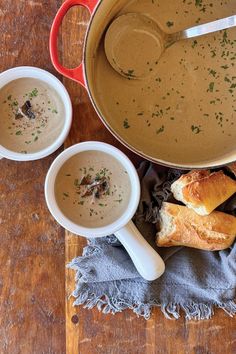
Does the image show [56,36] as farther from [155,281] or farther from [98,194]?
[155,281]

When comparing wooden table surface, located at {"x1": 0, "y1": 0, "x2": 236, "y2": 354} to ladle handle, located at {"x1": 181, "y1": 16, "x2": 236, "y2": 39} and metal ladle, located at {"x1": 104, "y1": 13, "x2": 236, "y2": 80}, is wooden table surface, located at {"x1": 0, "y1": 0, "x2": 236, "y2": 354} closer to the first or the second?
metal ladle, located at {"x1": 104, "y1": 13, "x2": 236, "y2": 80}

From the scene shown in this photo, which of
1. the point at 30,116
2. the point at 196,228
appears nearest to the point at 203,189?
the point at 196,228

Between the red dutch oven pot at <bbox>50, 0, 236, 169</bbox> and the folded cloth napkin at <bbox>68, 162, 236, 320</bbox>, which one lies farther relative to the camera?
the folded cloth napkin at <bbox>68, 162, 236, 320</bbox>

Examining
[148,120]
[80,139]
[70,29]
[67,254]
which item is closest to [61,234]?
[67,254]

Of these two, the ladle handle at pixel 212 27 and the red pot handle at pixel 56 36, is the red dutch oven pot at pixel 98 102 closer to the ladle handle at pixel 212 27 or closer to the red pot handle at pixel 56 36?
the red pot handle at pixel 56 36

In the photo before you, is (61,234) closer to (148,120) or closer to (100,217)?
(100,217)

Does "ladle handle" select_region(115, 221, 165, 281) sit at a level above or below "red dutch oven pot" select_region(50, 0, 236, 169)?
below

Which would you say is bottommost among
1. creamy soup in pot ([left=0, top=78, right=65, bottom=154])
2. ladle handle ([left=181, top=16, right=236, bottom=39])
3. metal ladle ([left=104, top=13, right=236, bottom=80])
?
creamy soup in pot ([left=0, top=78, right=65, bottom=154])

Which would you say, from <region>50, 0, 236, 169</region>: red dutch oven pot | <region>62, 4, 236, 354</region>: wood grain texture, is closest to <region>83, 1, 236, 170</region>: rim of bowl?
<region>50, 0, 236, 169</region>: red dutch oven pot
